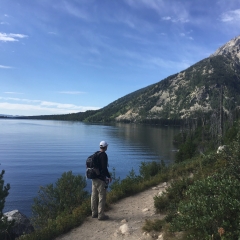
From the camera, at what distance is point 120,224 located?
315 inches

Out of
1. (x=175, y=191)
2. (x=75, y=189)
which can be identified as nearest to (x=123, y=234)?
(x=175, y=191)

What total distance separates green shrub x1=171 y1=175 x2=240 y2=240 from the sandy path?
2.32m

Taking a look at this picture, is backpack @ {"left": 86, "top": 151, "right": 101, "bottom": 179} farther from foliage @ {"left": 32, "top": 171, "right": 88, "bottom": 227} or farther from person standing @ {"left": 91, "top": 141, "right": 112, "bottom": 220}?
foliage @ {"left": 32, "top": 171, "right": 88, "bottom": 227}

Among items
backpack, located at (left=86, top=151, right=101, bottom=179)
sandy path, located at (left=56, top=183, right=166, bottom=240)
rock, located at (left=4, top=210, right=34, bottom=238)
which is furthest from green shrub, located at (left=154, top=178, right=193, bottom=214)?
rock, located at (left=4, top=210, right=34, bottom=238)

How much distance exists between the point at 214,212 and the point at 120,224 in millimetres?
4254

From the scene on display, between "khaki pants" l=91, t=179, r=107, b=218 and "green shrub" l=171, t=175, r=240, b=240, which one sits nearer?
"green shrub" l=171, t=175, r=240, b=240

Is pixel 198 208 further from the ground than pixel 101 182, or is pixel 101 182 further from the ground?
pixel 198 208

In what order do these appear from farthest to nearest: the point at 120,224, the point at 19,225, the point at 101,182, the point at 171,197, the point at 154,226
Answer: the point at 19,225
the point at 171,197
the point at 101,182
the point at 120,224
the point at 154,226

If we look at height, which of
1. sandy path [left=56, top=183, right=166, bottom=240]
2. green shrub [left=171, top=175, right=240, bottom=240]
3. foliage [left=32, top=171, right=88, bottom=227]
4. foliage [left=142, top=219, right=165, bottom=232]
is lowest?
foliage [left=32, top=171, right=88, bottom=227]

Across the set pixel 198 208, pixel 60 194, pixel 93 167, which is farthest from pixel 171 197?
pixel 60 194

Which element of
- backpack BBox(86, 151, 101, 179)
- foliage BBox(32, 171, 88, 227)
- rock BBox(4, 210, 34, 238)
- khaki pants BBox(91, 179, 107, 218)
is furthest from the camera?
foliage BBox(32, 171, 88, 227)

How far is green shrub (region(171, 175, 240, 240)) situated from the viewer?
441 centimetres

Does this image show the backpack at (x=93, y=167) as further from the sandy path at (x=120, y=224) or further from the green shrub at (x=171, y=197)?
the green shrub at (x=171, y=197)

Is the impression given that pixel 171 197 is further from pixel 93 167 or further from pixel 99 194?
pixel 93 167
